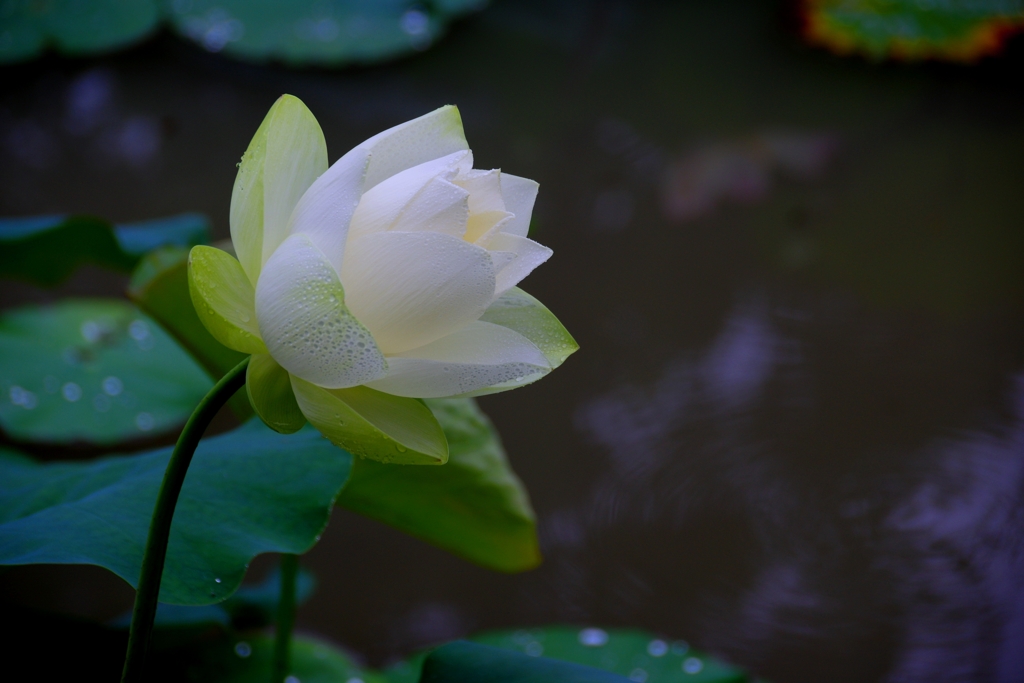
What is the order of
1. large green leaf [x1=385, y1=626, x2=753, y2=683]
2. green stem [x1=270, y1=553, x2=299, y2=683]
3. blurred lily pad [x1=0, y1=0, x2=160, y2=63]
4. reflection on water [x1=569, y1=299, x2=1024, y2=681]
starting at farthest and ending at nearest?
blurred lily pad [x1=0, y1=0, x2=160, y2=63] < reflection on water [x1=569, y1=299, x2=1024, y2=681] < large green leaf [x1=385, y1=626, x2=753, y2=683] < green stem [x1=270, y1=553, x2=299, y2=683]

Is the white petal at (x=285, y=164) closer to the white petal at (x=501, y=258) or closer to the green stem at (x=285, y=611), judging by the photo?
the white petal at (x=501, y=258)

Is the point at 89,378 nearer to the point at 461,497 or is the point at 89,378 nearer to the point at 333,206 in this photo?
the point at 461,497

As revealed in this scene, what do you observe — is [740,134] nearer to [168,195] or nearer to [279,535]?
[168,195]

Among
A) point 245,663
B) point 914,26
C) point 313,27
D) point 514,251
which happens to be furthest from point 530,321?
point 914,26

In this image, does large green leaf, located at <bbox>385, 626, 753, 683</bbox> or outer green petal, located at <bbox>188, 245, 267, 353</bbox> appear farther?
large green leaf, located at <bbox>385, 626, 753, 683</bbox>

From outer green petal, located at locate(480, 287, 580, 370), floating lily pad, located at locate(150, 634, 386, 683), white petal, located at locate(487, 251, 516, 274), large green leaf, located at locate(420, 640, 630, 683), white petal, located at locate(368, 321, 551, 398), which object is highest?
white petal, located at locate(487, 251, 516, 274)

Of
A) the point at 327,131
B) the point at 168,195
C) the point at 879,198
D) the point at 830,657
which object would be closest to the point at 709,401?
the point at 830,657

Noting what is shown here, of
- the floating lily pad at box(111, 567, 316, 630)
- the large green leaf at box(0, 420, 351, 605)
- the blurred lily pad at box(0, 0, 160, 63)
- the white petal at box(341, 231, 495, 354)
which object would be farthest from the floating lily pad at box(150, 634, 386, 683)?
the blurred lily pad at box(0, 0, 160, 63)

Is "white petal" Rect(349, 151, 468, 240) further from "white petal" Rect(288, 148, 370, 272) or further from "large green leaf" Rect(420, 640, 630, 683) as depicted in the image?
"large green leaf" Rect(420, 640, 630, 683)

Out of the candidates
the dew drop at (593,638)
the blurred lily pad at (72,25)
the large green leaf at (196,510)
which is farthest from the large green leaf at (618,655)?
the blurred lily pad at (72,25)

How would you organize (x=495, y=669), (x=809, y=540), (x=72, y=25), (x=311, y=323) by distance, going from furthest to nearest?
1. (x=72, y=25)
2. (x=809, y=540)
3. (x=495, y=669)
4. (x=311, y=323)
